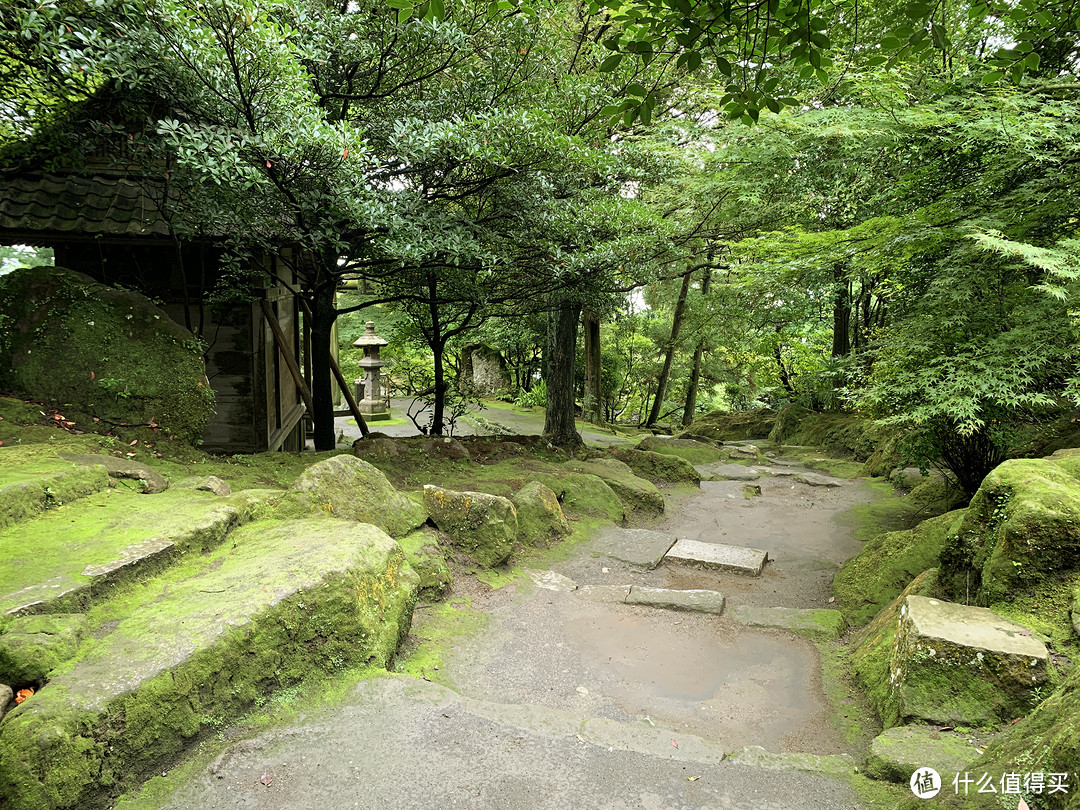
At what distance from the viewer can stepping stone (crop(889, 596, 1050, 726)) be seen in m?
3.15

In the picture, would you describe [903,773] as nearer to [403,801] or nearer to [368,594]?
[403,801]

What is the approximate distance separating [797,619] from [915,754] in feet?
7.73

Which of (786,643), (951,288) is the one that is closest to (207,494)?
(786,643)

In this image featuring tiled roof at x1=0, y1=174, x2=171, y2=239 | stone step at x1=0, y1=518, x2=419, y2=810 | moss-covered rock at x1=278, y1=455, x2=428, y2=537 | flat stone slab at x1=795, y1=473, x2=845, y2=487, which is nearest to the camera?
stone step at x1=0, y1=518, x2=419, y2=810

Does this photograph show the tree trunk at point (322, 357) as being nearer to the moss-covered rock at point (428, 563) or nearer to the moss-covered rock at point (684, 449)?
the moss-covered rock at point (428, 563)

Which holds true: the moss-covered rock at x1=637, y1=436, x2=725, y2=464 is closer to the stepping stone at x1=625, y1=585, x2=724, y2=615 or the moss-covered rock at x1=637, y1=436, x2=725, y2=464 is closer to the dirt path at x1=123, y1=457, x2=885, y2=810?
the dirt path at x1=123, y1=457, x2=885, y2=810

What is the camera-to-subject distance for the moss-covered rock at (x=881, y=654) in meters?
3.62

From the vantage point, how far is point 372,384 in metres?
18.9

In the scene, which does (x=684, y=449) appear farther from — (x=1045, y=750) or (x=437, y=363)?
(x=1045, y=750)

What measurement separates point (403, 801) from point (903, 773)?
220 centimetres

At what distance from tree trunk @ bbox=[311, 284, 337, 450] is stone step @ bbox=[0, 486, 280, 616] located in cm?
387

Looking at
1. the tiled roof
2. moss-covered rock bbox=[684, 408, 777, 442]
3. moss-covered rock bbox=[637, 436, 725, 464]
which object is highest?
the tiled roof

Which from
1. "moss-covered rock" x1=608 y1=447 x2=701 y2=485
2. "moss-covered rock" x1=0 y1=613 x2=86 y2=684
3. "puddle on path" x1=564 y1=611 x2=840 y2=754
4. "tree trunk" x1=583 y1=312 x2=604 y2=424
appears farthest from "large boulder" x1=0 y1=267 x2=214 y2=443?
"tree trunk" x1=583 y1=312 x2=604 y2=424

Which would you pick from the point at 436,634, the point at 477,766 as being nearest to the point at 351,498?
the point at 436,634
